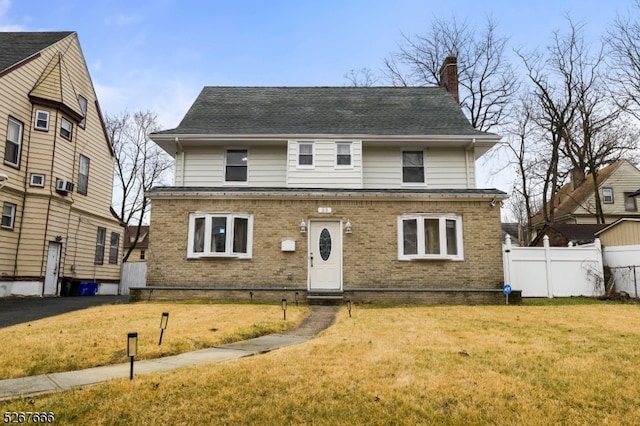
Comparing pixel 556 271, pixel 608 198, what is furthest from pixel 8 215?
pixel 608 198

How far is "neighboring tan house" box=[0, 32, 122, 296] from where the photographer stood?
15.6 m

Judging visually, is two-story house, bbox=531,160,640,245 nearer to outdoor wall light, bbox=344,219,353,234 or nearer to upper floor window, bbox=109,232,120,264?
outdoor wall light, bbox=344,219,353,234

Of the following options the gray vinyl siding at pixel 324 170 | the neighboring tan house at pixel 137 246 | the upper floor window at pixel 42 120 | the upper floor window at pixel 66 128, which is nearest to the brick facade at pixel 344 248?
A: the gray vinyl siding at pixel 324 170

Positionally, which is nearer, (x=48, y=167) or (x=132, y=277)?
(x=48, y=167)

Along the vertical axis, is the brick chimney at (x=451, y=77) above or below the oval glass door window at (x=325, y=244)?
above

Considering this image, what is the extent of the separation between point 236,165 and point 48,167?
7.61 m

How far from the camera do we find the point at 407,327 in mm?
8273

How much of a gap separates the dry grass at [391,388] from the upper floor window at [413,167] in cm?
935

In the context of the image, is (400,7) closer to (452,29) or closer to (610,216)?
(452,29)

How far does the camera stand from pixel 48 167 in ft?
54.9

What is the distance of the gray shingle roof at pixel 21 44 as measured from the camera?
54.4 feet

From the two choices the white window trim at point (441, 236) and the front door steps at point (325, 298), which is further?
the white window trim at point (441, 236)

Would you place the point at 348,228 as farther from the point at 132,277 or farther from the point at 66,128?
the point at 132,277

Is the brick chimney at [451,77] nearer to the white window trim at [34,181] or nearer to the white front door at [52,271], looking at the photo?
the white window trim at [34,181]
